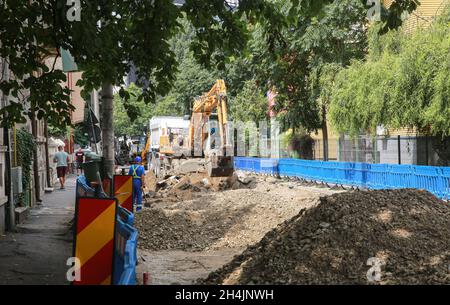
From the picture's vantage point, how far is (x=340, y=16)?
25.5m

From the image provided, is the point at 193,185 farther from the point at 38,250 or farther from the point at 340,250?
the point at 340,250

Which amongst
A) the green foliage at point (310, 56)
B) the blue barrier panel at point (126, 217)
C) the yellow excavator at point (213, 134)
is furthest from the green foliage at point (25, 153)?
the green foliage at point (310, 56)

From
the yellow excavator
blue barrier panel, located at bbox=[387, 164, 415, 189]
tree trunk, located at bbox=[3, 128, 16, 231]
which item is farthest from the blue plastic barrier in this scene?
the yellow excavator

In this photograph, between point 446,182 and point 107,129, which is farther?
point 446,182

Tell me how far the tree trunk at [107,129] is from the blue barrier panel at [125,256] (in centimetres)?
637

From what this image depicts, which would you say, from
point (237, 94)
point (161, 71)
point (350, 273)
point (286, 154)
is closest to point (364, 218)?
point (350, 273)

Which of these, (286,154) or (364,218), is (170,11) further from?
(286,154)

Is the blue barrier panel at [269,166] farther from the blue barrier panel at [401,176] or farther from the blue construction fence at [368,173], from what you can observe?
the blue barrier panel at [401,176]

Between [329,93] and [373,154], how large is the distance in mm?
3622

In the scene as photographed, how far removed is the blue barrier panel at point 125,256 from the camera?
4.43 meters

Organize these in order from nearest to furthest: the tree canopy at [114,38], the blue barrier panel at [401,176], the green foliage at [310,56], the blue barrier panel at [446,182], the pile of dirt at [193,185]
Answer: the tree canopy at [114,38]
the blue barrier panel at [446,182]
the blue barrier panel at [401,176]
the pile of dirt at [193,185]
the green foliage at [310,56]

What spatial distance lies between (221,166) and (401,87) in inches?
321

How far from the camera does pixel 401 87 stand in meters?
18.4

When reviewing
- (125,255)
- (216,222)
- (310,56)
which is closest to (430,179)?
(216,222)
